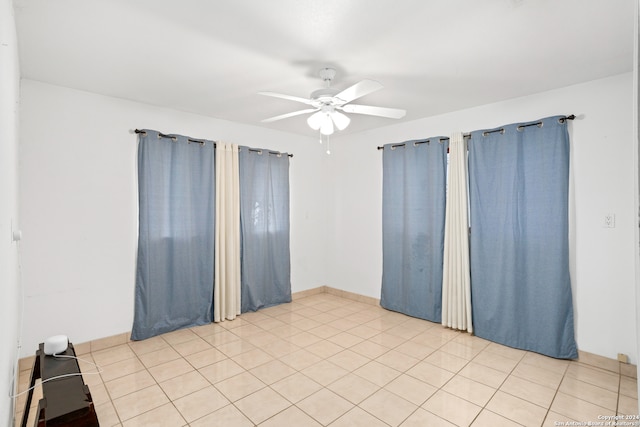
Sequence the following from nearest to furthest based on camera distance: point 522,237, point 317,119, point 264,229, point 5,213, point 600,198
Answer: point 5,213 → point 317,119 → point 600,198 → point 522,237 → point 264,229

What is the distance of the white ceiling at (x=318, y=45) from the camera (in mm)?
1802

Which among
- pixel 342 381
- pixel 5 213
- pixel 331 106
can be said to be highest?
pixel 331 106

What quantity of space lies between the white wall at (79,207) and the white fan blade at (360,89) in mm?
2234

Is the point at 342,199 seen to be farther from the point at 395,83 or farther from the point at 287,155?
the point at 395,83

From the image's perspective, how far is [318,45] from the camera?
7.13 feet

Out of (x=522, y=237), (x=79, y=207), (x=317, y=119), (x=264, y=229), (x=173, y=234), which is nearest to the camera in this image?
(x=317, y=119)

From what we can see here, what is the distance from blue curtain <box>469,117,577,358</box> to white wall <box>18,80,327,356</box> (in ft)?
11.4

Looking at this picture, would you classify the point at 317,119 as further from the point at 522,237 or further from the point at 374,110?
the point at 522,237

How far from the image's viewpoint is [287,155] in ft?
15.4

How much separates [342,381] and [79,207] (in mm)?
2878

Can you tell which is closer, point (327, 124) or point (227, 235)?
point (327, 124)

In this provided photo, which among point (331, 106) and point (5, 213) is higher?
point (331, 106)

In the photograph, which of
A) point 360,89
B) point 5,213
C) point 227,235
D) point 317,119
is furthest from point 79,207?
point 360,89

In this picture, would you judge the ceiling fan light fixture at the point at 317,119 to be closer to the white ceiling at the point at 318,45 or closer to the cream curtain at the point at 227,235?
the white ceiling at the point at 318,45
